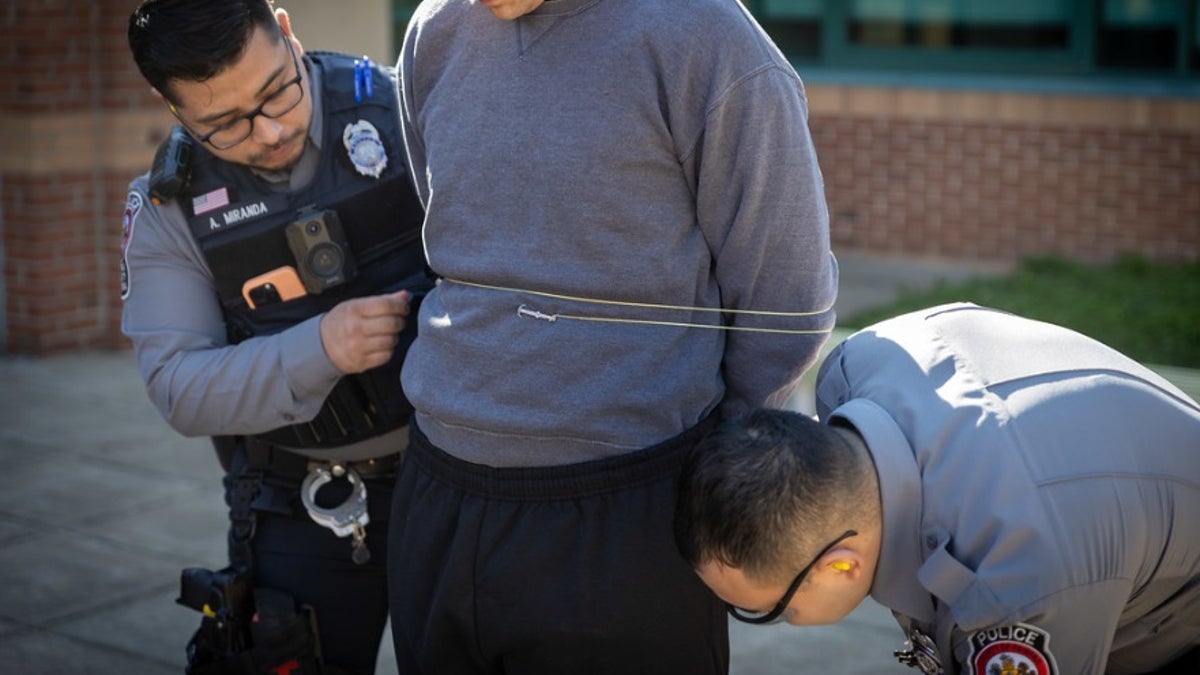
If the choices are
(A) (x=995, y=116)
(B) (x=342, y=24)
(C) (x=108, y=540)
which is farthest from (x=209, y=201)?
(A) (x=995, y=116)

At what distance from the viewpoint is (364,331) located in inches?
105

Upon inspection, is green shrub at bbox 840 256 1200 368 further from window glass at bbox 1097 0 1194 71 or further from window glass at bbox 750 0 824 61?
window glass at bbox 750 0 824 61

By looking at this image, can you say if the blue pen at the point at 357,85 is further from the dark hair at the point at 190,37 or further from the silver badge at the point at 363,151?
the dark hair at the point at 190,37

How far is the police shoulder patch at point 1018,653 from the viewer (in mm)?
1888

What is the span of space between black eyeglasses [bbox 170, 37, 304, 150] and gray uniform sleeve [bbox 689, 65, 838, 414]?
93cm

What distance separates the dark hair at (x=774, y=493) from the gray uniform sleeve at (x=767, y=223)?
0.29 m

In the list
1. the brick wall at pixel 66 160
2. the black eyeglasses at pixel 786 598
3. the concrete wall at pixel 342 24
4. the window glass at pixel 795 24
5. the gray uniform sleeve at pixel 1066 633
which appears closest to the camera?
the gray uniform sleeve at pixel 1066 633

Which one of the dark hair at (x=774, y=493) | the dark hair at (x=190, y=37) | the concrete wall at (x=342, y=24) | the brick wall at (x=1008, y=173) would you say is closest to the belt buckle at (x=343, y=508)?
the dark hair at (x=190, y=37)

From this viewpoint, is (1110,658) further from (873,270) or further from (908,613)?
(873,270)

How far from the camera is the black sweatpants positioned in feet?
7.37

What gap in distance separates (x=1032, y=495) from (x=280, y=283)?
1.51 m

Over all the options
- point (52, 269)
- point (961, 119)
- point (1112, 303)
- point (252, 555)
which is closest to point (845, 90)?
point (961, 119)

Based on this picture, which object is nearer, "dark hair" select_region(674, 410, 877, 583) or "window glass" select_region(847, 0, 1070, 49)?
"dark hair" select_region(674, 410, 877, 583)

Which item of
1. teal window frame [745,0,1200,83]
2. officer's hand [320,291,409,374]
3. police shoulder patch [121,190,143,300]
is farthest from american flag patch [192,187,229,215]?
teal window frame [745,0,1200,83]
